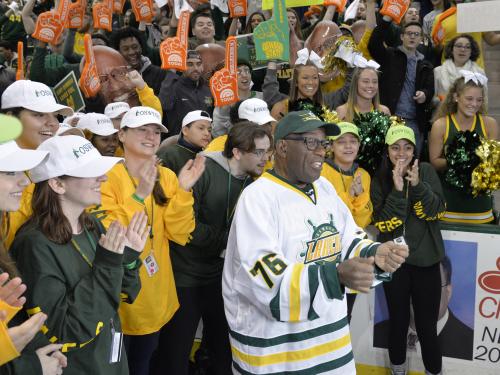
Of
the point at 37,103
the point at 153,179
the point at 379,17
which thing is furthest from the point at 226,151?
the point at 379,17

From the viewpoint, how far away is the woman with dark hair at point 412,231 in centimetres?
491

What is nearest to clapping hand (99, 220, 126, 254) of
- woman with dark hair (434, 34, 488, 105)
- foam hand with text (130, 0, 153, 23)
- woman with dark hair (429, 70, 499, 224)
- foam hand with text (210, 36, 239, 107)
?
foam hand with text (210, 36, 239, 107)

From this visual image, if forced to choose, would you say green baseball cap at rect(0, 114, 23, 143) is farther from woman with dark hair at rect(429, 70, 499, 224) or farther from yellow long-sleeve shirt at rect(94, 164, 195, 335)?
woman with dark hair at rect(429, 70, 499, 224)

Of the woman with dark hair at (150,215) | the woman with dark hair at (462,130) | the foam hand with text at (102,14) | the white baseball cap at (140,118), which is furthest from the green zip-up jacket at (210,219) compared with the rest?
the foam hand with text at (102,14)

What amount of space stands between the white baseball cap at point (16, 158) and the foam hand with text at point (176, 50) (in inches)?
142

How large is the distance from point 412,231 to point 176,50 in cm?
276

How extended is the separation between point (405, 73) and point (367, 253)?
173 inches

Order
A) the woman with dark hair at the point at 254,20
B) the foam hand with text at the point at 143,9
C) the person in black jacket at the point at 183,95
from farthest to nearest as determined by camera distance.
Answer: the woman with dark hair at the point at 254,20 < the foam hand with text at the point at 143,9 < the person in black jacket at the point at 183,95

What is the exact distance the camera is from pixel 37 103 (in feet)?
13.2

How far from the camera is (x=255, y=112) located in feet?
16.7

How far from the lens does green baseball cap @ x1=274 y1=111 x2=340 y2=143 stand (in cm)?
325

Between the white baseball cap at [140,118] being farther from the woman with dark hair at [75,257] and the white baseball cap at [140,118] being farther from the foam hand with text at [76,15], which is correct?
the foam hand with text at [76,15]

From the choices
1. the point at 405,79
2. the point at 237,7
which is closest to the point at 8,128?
the point at 405,79

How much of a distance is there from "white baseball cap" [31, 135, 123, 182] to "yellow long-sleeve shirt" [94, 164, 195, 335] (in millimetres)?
847
